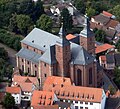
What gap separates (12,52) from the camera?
9475 cm

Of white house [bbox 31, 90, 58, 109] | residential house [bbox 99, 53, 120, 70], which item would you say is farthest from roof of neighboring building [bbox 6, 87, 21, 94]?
residential house [bbox 99, 53, 120, 70]

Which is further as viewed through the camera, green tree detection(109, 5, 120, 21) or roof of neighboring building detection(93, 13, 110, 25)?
green tree detection(109, 5, 120, 21)

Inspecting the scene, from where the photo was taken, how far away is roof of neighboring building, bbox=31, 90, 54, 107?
229ft

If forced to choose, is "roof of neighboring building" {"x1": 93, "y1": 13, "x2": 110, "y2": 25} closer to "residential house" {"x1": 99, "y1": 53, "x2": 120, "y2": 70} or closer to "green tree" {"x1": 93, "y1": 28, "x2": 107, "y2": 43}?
"green tree" {"x1": 93, "y1": 28, "x2": 107, "y2": 43}

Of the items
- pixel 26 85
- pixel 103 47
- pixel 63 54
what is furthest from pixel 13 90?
pixel 103 47

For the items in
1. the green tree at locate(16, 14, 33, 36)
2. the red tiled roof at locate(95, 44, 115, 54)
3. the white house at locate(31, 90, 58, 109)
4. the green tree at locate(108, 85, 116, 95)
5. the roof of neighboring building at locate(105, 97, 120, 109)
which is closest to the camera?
the white house at locate(31, 90, 58, 109)

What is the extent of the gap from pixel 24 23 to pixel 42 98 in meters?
34.7

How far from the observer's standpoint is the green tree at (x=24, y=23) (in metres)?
102

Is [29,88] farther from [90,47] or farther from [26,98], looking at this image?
[90,47]

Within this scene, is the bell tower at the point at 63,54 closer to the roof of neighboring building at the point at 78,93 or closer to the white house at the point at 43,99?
the roof of neighboring building at the point at 78,93

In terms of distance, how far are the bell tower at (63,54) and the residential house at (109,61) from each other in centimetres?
1357

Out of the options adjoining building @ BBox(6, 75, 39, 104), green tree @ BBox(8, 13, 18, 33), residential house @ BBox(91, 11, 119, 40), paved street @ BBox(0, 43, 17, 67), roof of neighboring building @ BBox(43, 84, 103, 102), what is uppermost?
roof of neighboring building @ BBox(43, 84, 103, 102)

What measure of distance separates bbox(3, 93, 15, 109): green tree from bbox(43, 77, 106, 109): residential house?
5.77 meters

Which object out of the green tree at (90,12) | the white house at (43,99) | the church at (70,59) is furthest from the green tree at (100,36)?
the white house at (43,99)
